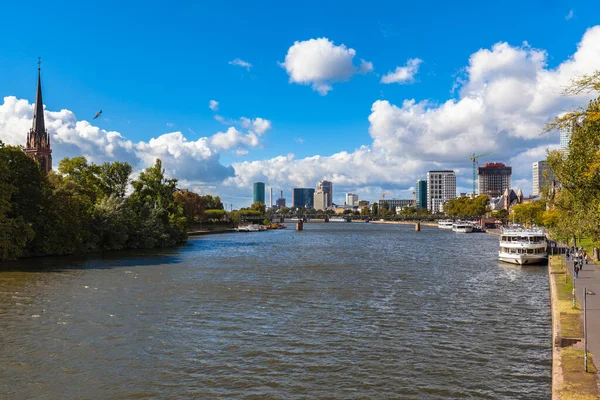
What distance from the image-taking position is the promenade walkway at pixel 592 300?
65.2 ft

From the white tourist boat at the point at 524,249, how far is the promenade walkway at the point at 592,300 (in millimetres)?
14045

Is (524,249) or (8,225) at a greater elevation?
(8,225)

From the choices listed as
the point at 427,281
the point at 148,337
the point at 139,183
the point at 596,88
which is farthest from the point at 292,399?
the point at 139,183

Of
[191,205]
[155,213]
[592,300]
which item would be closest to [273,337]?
[592,300]

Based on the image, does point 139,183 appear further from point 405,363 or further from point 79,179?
point 405,363

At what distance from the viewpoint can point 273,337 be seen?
27.2m

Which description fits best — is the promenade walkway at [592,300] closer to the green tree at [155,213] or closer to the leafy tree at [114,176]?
the green tree at [155,213]

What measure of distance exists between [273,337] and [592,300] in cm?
1971

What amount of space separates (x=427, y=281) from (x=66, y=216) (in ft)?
185

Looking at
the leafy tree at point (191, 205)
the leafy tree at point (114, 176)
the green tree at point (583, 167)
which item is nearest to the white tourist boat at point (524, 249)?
the green tree at point (583, 167)

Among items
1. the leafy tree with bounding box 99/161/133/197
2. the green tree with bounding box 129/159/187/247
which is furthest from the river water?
the leafy tree with bounding box 99/161/133/197

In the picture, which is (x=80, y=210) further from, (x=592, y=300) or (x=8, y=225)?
(x=592, y=300)

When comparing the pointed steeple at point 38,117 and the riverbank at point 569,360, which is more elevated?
the pointed steeple at point 38,117

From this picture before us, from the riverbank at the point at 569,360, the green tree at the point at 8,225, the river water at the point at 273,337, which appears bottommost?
the river water at the point at 273,337
